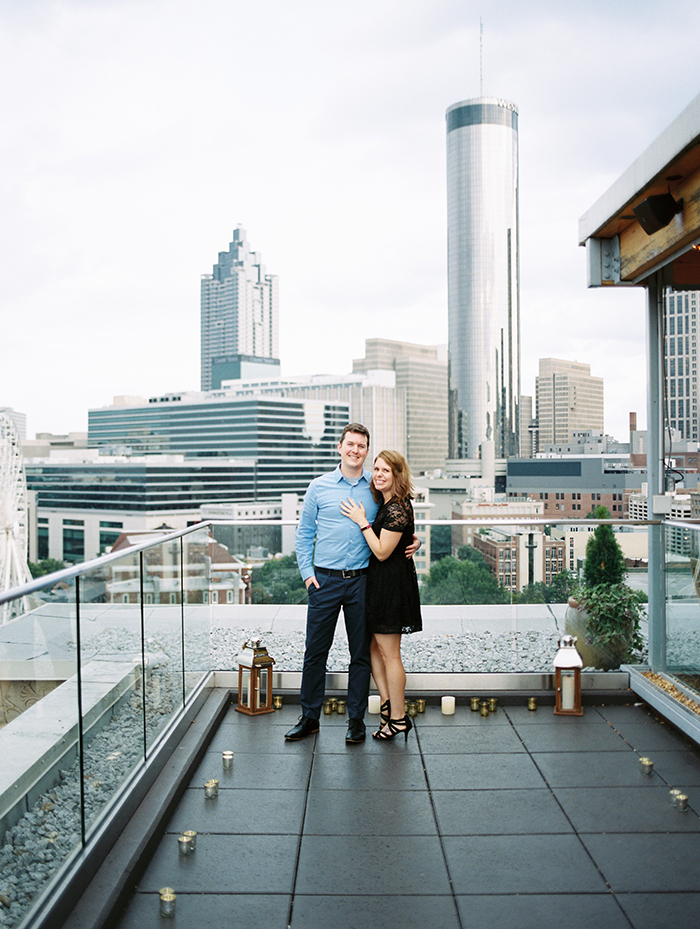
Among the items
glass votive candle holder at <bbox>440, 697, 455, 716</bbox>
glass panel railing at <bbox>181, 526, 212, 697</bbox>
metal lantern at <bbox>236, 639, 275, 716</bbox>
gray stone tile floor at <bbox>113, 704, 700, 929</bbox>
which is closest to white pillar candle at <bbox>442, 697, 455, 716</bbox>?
glass votive candle holder at <bbox>440, 697, 455, 716</bbox>

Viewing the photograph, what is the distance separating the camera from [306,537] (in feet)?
12.7

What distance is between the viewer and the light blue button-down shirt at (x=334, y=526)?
377 centimetres

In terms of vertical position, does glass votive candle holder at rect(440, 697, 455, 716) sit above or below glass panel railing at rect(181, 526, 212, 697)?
below

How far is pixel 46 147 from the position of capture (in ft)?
382

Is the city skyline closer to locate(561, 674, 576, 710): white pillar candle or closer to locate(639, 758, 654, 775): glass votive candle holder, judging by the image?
locate(561, 674, 576, 710): white pillar candle

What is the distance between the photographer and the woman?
3.69 meters

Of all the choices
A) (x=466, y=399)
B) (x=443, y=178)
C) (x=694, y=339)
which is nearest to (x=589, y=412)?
(x=466, y=399)

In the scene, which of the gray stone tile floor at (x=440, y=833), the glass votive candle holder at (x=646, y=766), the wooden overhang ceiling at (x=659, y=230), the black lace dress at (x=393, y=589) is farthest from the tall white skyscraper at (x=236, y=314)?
the glass votive candle holder at (x=646, y=766)

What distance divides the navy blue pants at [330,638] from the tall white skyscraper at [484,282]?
13354cm

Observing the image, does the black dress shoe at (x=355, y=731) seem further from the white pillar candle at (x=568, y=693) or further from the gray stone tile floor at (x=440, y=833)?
the white pillar candle at (x=568, y=693)

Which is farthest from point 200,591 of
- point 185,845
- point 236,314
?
point 236,314

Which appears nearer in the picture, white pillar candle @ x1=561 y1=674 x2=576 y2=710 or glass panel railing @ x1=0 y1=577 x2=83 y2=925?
glass panel railing @ x1=0 y1=577 x2=83 y2=925

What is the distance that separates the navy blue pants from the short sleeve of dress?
0.99 feet

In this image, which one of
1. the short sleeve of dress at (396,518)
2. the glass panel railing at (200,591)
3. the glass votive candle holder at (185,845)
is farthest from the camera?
the glass panel railing at (200,591)
